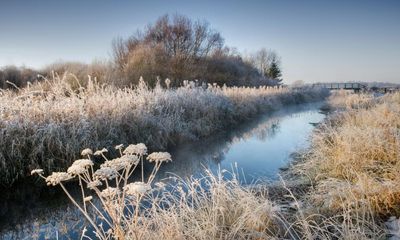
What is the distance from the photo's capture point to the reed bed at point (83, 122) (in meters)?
5.11

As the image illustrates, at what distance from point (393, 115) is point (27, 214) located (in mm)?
7284

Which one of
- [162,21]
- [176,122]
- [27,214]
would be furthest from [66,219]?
[162,21]

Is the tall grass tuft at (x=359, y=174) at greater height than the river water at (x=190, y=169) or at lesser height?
greater

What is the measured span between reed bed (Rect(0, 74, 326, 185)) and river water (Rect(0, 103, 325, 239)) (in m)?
0.39

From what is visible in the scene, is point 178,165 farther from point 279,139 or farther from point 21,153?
point 279,139

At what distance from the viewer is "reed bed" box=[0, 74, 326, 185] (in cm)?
511

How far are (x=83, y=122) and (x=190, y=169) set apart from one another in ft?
6.67

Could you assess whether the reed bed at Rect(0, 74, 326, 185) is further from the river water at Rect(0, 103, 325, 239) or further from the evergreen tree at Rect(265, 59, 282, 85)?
the evergreen tree at Rect(265, 59, 282, 85)

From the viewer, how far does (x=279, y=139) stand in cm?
925

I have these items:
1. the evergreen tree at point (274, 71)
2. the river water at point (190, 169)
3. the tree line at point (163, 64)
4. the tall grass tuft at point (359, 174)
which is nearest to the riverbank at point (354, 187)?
the tall grass tuft at point (359, 174)

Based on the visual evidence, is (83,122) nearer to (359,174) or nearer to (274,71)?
(359,174)

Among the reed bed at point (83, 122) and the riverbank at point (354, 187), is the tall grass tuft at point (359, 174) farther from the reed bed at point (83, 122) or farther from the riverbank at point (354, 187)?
the reed bed at point (83, 122)

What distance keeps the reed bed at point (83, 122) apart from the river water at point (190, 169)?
0.39 metres

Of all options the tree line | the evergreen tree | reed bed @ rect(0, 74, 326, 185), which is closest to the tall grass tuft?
reed bed @ rect(0, 74, 326, 185)
